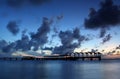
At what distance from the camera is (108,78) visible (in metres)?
62.0

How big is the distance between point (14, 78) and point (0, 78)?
3.54 meters

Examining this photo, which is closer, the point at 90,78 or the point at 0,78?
the point at 0,78

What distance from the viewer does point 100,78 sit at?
207 feet

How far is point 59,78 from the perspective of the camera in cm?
6262

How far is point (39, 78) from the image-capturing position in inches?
2421

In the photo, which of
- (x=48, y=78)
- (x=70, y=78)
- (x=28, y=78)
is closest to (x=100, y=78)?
(x=70, y=78)

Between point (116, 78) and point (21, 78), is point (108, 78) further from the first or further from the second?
point (21, 78)

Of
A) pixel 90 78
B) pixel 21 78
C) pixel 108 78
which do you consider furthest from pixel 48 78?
pixel 108 78

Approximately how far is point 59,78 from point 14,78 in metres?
11.3

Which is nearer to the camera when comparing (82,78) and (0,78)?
(0,78)

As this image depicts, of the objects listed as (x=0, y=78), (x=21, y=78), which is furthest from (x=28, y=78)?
(x=0, y=78)

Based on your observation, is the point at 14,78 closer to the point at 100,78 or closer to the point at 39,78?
the point at 39,78

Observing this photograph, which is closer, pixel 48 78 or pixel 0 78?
pixel 0 78

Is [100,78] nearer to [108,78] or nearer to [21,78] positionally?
[108,78]
